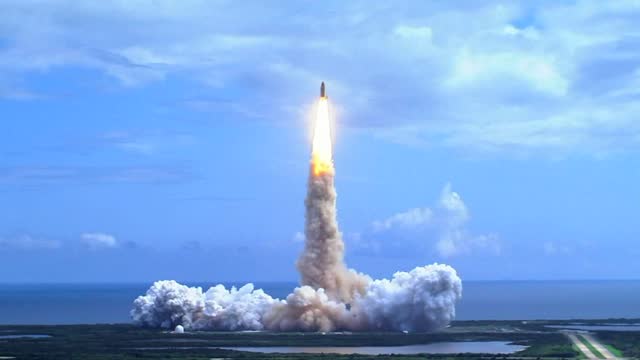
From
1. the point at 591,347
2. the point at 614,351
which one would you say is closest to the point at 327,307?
the point at 591,347

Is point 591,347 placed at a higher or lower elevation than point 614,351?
higher

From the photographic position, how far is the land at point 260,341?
10369 cm

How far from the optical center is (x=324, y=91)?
126312mm

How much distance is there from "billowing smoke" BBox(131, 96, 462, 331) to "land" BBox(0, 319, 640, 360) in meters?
2.81

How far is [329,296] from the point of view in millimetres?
135750

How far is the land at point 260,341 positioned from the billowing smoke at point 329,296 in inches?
110

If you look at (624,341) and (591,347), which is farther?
(624,341)

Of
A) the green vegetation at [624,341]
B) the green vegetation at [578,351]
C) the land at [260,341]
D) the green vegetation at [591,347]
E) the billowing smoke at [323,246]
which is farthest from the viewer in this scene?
the billowing smoke at [323,246]

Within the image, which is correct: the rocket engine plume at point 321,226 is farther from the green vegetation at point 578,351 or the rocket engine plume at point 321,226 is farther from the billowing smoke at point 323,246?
the green vegetation at point 578,351

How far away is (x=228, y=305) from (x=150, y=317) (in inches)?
490

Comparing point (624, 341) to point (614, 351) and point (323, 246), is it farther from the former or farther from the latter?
point (323, 246)

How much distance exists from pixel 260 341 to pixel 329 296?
16272mm

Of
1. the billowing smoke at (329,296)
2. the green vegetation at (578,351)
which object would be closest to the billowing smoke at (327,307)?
the billowing smoke at (329,296)

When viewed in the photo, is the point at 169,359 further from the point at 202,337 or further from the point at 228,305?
the point at 228,305
